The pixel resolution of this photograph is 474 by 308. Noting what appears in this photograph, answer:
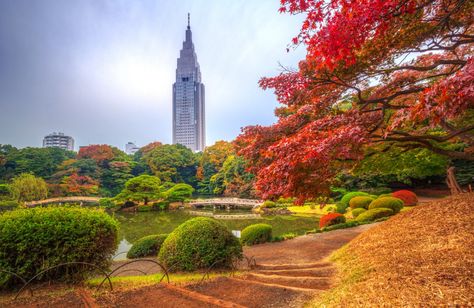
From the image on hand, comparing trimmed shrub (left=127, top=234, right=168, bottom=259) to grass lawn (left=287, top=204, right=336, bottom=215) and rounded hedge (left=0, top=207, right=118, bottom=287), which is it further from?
grass lawn (left=287, top=204, right=336, bottom=215)

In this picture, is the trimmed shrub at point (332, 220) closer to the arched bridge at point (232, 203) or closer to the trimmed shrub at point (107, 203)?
the arched bridge at point (232, 203)

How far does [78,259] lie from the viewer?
4043 mm

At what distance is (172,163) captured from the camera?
39062mm

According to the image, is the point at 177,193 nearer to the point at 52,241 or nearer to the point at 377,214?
the point at 377,214

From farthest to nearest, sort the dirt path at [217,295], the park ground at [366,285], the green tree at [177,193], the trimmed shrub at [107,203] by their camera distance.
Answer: the green tree at [177,193], the trimmed shrub at [107,203], the dirt path at [217,295], the park ground at [366,285]

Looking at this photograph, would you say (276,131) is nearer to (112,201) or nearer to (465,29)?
(465,29)

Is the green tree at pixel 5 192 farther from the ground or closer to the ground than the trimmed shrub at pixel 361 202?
farther from the ground

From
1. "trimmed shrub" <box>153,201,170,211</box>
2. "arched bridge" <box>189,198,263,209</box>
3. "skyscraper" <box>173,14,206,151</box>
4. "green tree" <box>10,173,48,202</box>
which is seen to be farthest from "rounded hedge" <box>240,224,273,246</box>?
"skyscraper" <box>173,14,206,151</box>

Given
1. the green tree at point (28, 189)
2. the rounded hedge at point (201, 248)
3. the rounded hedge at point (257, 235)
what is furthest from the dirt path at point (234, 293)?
the green tree at point (28, 189)

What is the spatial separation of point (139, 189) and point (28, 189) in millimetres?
9867

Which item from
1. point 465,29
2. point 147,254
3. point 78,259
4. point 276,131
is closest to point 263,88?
point 276,131

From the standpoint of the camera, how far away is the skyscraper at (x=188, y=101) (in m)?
96.2

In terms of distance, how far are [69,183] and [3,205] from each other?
23.9 feet

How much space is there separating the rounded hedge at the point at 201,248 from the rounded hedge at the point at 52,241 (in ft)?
4.19
